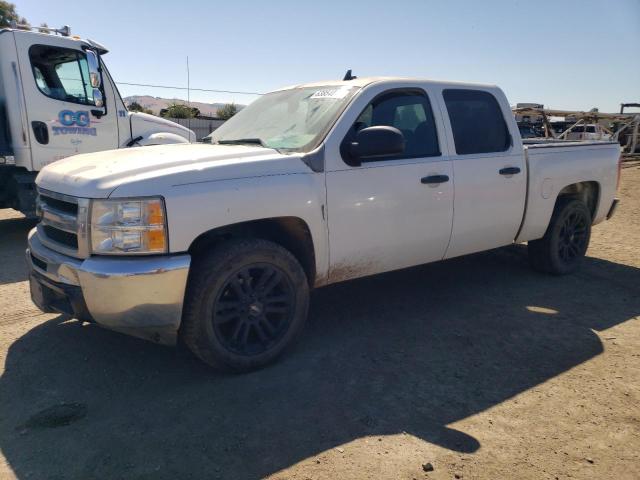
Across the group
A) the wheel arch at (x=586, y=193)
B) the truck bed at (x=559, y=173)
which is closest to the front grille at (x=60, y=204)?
the truck bed at (x=559, y=173)

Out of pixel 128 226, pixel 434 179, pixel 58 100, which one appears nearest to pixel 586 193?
pixel 434 179

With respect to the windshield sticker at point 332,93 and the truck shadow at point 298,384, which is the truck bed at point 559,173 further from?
the windshield sticker at point 332,93

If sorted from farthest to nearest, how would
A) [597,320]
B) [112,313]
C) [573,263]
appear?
[573,263] < [597,320] < [112,313]

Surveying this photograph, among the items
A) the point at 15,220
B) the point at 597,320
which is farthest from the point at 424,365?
the point at 15,220

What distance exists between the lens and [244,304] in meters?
3.35

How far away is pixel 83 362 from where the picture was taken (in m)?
3.55

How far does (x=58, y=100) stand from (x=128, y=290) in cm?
541

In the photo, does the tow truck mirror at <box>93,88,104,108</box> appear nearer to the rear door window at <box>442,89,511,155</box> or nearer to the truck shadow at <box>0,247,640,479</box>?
the truck shadow at <box>0,247,640,479</box>

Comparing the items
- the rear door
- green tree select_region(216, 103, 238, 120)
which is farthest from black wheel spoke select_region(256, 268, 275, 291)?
green tree select_region(216, 103, 238, 120)

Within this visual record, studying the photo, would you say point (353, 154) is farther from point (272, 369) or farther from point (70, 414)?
point (70, 414)

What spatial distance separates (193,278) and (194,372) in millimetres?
708

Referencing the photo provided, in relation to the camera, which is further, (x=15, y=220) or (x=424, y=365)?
(x=15, y=220)

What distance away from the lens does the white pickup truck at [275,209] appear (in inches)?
116

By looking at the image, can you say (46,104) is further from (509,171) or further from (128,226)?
(509,171)
